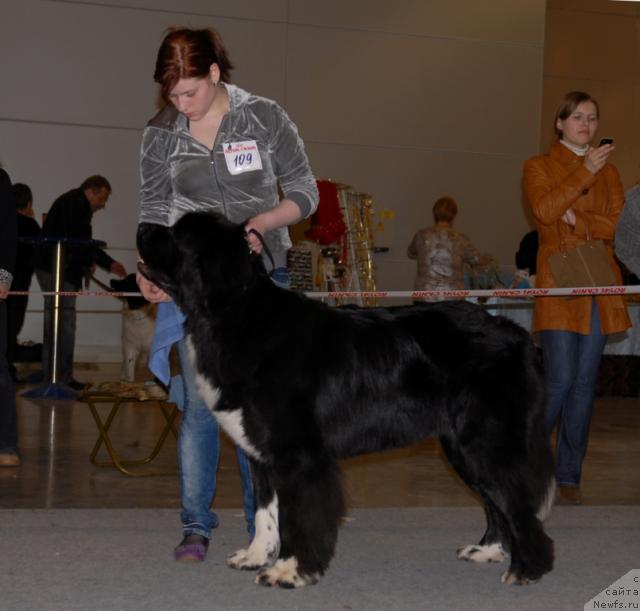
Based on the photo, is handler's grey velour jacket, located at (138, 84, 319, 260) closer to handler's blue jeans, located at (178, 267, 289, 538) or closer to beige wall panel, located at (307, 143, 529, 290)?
handler's blue jeans, located at (178, 267, 289, 538)

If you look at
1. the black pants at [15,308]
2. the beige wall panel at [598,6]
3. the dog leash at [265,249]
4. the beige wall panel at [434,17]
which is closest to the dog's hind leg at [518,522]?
the dog leash at [265,249]

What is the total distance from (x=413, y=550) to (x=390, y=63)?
10704 millimetres

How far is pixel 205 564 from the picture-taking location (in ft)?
12.1

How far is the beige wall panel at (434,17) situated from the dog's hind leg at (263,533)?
10.7 metres

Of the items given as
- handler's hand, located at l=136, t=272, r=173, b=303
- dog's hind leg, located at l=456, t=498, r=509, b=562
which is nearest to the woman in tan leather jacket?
dog's hind leg, located at l=456, t=498, r=509, b=562

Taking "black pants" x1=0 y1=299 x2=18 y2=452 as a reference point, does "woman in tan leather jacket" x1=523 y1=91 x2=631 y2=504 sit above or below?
above

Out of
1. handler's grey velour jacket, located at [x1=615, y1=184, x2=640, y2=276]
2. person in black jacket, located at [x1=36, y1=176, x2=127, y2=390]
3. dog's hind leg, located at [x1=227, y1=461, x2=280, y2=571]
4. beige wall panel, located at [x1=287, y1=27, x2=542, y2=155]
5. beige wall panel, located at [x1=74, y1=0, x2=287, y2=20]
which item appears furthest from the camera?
beige wall panel, located at [x1=287, y1=27, x2=542, y2=155]

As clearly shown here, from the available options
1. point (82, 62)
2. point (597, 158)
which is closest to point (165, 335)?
point (597, 158)

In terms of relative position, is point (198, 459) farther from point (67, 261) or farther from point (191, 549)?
point (67, 261)

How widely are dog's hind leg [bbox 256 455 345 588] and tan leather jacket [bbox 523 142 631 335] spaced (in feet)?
6.59

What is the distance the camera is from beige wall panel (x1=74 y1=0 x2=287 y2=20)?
12594 millimetres

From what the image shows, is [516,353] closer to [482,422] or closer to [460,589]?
[482,422]

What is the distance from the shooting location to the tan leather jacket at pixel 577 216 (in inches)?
192

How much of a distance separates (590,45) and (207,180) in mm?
14992
